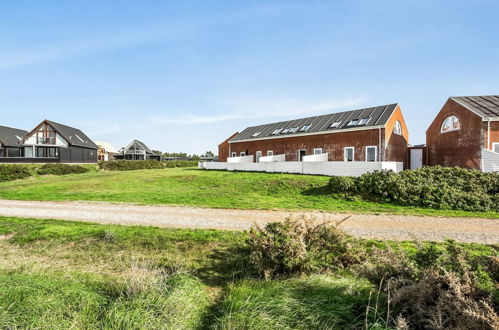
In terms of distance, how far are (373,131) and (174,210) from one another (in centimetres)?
1916

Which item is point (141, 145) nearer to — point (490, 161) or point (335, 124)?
point (335, 124)

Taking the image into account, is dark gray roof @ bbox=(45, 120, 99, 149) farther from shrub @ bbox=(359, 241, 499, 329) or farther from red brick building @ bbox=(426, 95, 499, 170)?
shrub @ bbox=(359, 241, 499, 329)

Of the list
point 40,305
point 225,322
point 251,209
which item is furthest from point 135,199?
point 225,322

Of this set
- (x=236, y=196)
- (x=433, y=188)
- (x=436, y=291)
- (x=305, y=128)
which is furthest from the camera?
(x=305, y=128)

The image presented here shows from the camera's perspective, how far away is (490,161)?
1806cm

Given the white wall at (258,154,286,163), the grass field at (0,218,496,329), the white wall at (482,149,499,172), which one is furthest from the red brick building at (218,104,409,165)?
the grass field at (0,218,496,329)

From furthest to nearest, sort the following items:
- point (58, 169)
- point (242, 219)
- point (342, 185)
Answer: point (58, 169), point (342, 185), point (242, 219)

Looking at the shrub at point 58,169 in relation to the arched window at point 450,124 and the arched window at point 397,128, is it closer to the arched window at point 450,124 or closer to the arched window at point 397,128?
the arched window at point 397,128

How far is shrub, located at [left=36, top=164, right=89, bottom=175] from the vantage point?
31.1m

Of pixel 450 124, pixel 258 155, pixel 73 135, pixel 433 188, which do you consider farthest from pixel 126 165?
pixel 450 124

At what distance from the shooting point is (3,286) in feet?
13.4

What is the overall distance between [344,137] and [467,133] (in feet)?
30.1

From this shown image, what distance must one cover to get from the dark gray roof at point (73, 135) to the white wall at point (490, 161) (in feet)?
177

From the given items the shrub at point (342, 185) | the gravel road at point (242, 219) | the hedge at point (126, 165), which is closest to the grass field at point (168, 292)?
the gravel road at point (242, 219)
